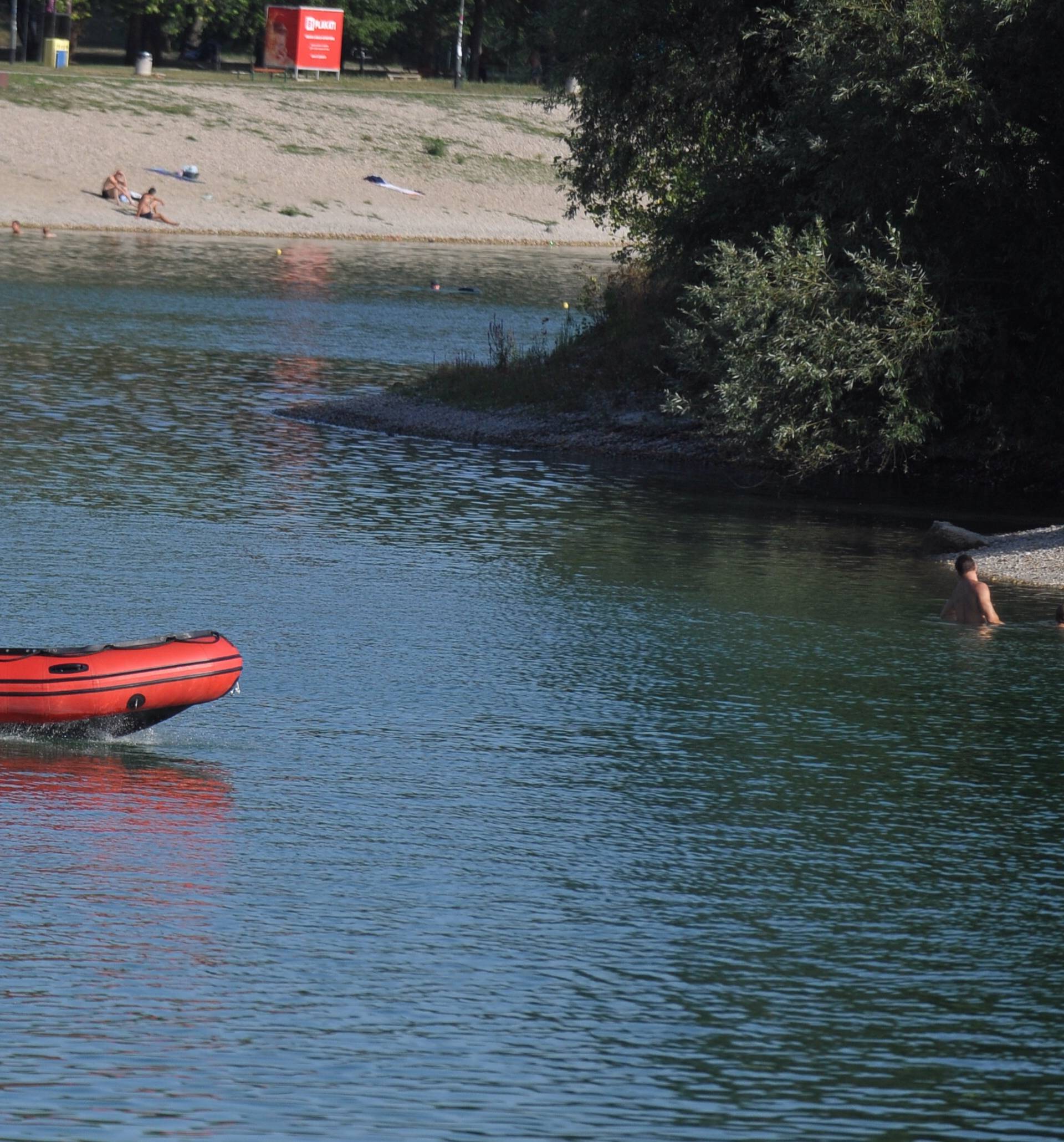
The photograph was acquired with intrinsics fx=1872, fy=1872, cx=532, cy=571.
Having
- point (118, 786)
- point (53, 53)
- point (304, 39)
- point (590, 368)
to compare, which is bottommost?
Answer: point (118, 786)

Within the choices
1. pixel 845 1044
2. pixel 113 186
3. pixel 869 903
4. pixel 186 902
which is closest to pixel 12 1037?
pixel 186 902

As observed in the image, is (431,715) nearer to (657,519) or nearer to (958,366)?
(657,519)

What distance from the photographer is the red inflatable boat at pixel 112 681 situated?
14.7 metres

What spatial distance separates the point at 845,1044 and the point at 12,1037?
4.55m

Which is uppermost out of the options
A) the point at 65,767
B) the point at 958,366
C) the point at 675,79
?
the point at 675,79

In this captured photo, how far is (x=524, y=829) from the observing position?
1385 centimetres

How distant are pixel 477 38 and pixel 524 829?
8484 centimetres

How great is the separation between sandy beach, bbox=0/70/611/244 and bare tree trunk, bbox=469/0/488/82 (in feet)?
27.7

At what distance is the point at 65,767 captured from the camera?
48.6 feet

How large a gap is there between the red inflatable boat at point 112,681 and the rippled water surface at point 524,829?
422 millimetres

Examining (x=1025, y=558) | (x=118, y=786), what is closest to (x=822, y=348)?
(x=1025, y=558)

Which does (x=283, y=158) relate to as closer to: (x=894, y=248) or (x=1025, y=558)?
(x=894, y=248)

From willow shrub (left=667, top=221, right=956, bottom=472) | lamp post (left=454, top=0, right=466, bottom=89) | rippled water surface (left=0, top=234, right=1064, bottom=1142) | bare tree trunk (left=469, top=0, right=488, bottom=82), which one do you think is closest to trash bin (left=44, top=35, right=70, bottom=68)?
lamp post (left=454, top=0, right=466, bottom=89)

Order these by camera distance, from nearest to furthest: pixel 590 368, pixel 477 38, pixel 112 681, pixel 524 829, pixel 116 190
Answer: pixel 524 829, pixel 112 681, pixel 590 368, pixel 116 190, pixel 477 38
